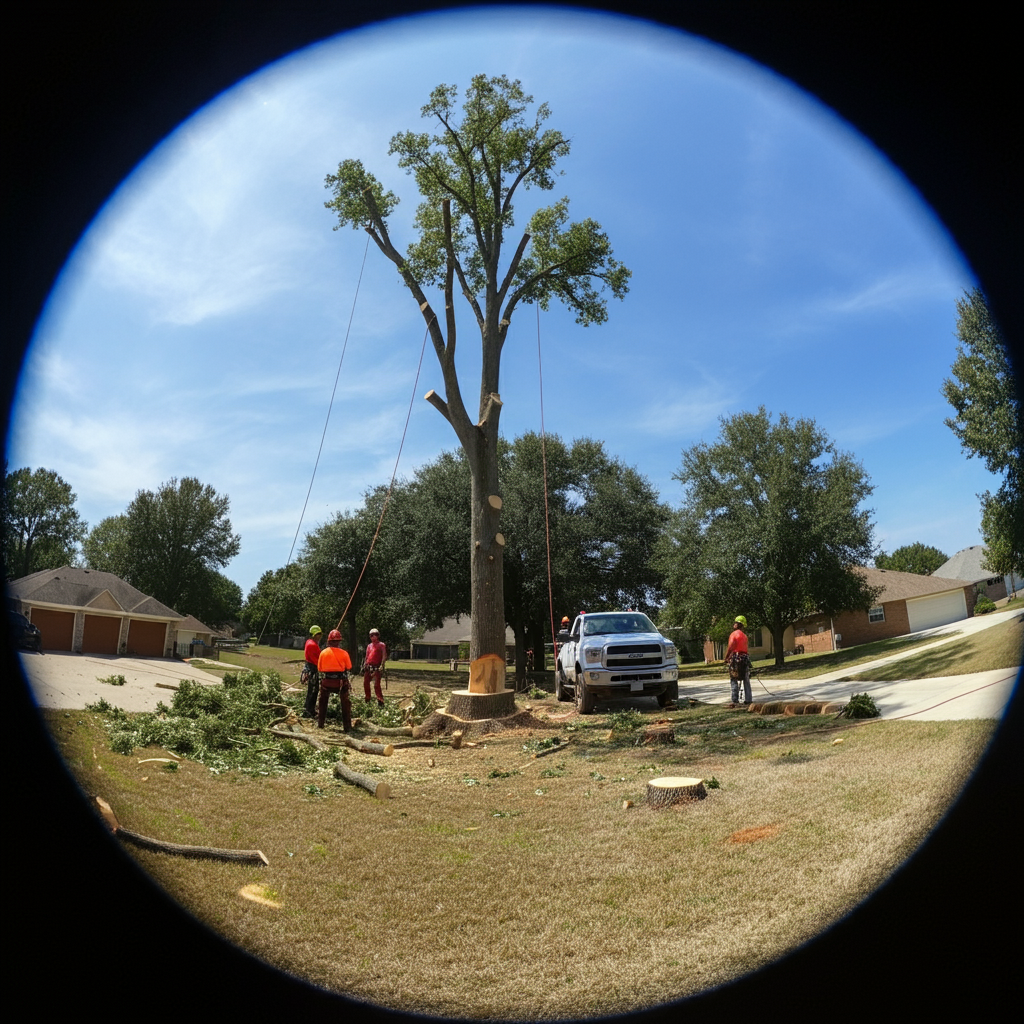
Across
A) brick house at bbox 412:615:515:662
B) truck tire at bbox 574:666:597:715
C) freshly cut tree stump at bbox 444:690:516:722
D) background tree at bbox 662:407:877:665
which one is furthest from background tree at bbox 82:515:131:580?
brick house at bbox 412:615:515:662

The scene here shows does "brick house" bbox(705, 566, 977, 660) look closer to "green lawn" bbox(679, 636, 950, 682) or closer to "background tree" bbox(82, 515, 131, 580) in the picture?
"green lawn" bbox(679, 636, 950, 682)

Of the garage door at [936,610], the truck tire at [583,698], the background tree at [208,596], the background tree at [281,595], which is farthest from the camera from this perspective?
the background tree at [281,595]

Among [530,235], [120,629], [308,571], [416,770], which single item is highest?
[530,235]

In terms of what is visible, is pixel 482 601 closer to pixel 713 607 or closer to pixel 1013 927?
pixel 1013 927

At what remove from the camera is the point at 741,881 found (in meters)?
4.15

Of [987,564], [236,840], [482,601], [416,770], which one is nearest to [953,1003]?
[987,564]

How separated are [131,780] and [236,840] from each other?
1710mm

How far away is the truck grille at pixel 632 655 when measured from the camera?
13.5 m

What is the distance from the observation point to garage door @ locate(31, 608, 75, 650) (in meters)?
7.35

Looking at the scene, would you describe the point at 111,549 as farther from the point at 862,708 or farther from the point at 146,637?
the point at 862,708

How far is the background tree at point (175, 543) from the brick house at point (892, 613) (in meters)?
10.3

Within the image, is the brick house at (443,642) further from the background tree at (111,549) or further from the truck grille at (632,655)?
the background tree at (111,549)

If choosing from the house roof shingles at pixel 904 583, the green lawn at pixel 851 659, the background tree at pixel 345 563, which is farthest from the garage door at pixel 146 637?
the background tree at pixel 345 563

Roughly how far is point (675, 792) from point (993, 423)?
13.5 feet
